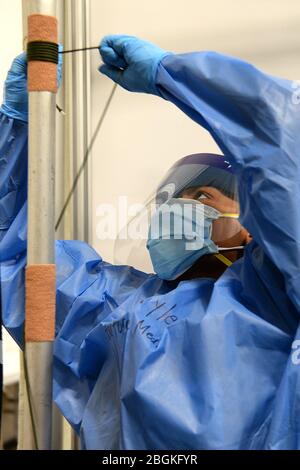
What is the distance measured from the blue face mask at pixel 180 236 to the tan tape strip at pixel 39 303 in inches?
10.1

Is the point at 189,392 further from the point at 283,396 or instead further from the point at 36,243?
the point at 36,243

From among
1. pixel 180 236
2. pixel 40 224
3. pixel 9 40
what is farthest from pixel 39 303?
pixel 9 40

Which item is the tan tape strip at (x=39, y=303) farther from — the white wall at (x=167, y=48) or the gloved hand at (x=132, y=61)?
the white wall at (x=167, y=48)

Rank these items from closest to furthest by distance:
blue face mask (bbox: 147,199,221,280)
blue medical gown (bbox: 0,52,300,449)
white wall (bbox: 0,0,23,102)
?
1. blue medical gown (bbox: 0,52,300,449)
2. blue face mask (bbox: 147,199,221,280)
3. white wall (bbox: 0,0,23,102)

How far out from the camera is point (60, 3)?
148 cm

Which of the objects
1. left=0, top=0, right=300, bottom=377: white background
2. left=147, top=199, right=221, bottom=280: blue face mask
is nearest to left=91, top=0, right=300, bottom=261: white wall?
left=0, top=0, right=300, bottom=377: white background

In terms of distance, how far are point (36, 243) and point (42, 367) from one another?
0.66ft

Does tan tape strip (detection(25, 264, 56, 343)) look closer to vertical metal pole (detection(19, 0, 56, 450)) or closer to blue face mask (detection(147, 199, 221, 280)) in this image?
vertical metal pole (detection(19, 0, 56, 450))

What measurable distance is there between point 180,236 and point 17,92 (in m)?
0.42

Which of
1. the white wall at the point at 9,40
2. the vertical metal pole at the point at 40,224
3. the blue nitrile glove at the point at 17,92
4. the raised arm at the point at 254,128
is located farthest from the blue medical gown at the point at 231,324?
the white wall at the point at 9,40

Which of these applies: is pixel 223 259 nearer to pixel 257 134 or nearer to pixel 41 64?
pixel 257 134

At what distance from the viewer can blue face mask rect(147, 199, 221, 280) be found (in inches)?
38.3

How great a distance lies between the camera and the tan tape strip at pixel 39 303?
82 cm

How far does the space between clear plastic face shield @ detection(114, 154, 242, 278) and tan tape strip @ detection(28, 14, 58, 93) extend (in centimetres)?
33
